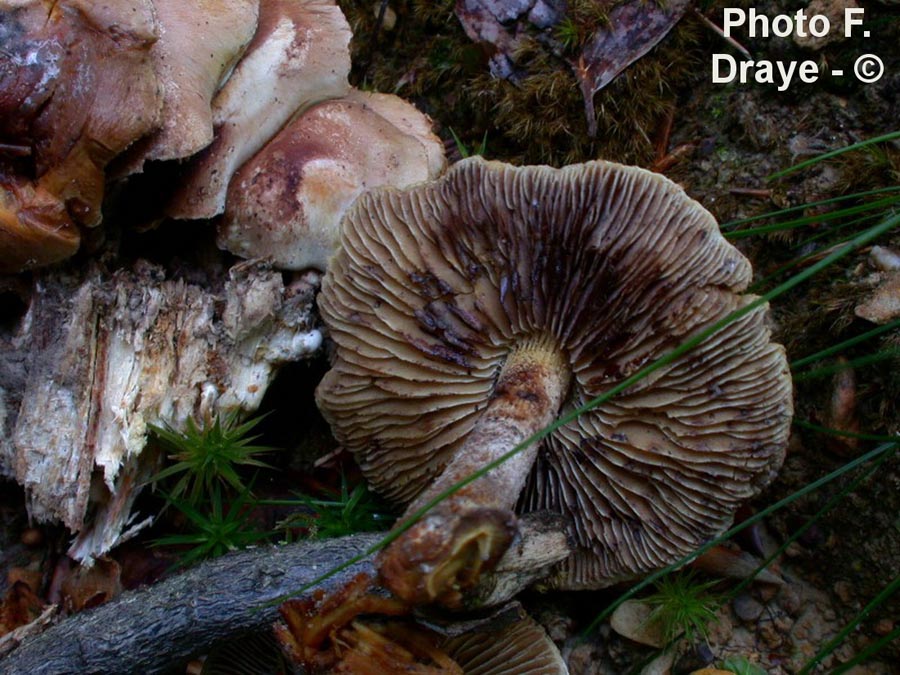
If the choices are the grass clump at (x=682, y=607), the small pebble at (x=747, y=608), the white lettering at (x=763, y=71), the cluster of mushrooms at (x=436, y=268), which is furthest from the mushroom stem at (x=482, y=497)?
the white lettering at (x=763, y=71)

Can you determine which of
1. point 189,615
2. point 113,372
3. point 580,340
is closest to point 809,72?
point 580,340

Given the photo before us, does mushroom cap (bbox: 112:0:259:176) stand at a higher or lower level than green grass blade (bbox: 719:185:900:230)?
higher

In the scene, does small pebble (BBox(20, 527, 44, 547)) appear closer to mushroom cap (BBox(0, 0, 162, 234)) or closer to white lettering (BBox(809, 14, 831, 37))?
mushroom cap (BBox(0, 0, 162, 234))

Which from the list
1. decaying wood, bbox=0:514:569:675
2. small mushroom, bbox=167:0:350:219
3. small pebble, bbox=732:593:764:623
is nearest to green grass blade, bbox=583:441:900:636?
decaying wood, bbox=0:514:569:675

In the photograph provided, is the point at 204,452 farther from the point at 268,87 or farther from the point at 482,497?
the point at 268,87

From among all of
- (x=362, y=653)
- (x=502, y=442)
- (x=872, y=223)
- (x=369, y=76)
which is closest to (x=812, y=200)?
(x=872, y=223)
